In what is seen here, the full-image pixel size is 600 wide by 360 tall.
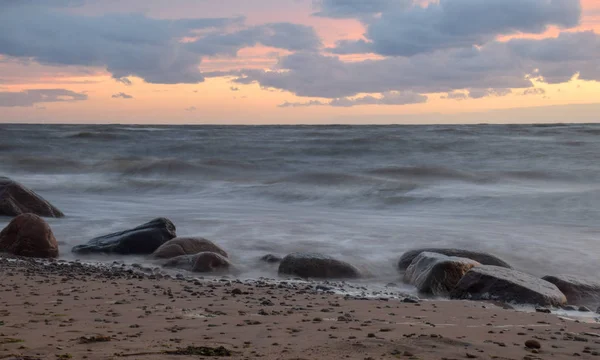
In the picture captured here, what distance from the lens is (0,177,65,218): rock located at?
10775mm

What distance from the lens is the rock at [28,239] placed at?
8.06 m

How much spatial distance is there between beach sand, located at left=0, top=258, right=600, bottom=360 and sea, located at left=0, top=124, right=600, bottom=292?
65.5 inches

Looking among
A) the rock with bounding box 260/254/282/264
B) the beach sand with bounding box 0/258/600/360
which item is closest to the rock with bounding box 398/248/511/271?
the rock with bounding box 260/254/282/264

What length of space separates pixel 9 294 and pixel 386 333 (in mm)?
3118

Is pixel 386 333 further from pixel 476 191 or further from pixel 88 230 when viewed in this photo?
pixel 476 191

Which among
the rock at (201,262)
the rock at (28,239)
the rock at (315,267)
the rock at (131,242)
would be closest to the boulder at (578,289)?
the rock at (315,267)

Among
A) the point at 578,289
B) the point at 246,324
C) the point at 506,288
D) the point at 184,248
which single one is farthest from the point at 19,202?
the point at 578,289

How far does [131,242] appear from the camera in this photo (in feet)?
27.7

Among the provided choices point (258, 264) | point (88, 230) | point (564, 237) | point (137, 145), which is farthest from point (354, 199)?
point (137, 145)

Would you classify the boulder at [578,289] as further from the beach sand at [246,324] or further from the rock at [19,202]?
the rock at [19,202]

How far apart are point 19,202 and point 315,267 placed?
6119mm

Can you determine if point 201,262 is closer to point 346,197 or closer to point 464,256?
point 464,256

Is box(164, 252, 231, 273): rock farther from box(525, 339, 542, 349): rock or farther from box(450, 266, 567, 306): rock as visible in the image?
box(525, 339, 542, 349): rock

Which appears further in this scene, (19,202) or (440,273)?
(19,202)
